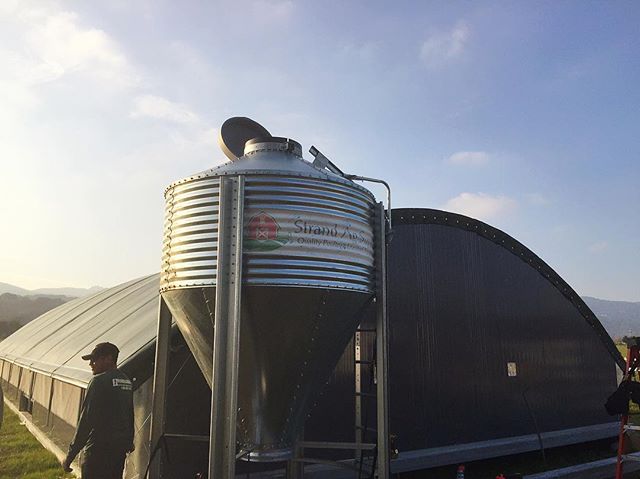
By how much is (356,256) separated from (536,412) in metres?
10.6

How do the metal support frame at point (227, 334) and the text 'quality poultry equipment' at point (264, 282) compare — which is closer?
the metal support frame at point (227, 334)

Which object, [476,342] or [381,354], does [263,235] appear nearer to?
[381,354]

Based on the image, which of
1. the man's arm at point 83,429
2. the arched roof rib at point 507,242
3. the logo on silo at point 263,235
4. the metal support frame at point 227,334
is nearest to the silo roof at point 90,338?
the man's arm at point 83,429

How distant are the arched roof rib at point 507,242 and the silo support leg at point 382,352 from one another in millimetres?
5504

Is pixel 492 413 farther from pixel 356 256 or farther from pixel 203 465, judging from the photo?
pixel 356 256

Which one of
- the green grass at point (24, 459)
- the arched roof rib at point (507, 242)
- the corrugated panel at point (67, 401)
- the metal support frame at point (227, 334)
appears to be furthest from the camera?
the arched roof rib at point (507, 242)

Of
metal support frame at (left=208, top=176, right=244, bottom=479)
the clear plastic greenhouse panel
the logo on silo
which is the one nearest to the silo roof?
the clear plastic greenhouse panel

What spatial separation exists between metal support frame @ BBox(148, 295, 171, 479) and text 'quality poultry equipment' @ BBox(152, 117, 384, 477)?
77 centimetres

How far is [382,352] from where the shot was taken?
6824mm

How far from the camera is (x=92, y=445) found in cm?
626

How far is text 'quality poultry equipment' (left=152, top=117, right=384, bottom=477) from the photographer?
580 cm

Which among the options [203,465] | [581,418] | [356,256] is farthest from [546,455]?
[356,256]

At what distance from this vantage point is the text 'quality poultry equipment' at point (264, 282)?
5801mm

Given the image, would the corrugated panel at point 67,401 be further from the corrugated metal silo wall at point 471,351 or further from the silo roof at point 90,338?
the corrugated metal silo wall at point 471,351
